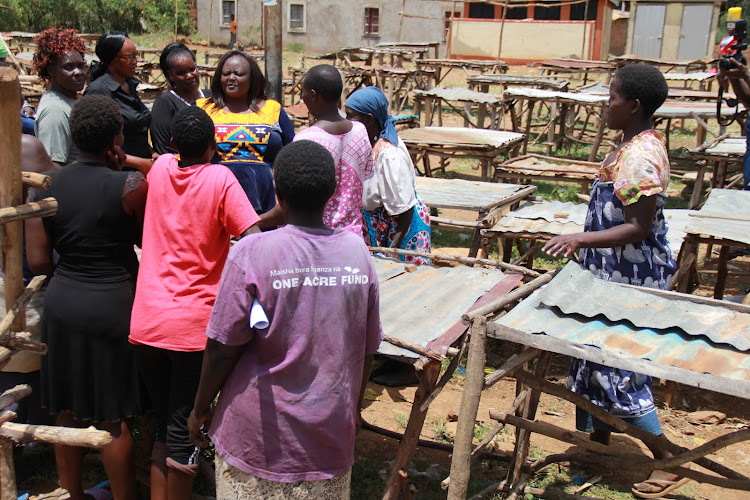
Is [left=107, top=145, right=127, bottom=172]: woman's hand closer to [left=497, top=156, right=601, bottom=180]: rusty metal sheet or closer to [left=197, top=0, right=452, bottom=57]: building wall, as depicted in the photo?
[left=497, top=156, right=601, bottom=180]: rusty metal sheet

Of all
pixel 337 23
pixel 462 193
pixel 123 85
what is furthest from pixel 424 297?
pixel 337 23

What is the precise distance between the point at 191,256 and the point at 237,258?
24.7 inches

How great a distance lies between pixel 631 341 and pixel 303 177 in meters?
1.21

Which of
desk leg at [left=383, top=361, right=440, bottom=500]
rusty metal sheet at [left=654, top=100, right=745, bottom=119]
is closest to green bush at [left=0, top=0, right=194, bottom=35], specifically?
rusty metal sheet at [left=654, top=100, right=745, bottom=119]

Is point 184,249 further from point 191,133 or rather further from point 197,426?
point 197,426

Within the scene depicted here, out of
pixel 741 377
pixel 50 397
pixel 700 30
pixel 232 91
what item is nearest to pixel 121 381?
pixel 50 397

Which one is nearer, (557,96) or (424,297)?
(424,297)

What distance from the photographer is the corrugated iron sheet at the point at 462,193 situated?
5150mm

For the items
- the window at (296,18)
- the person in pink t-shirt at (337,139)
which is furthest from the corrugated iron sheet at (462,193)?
the window at (296,18)

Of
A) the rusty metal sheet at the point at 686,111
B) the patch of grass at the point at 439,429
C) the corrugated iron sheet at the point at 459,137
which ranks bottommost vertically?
the patch of grass at the point at 439,429

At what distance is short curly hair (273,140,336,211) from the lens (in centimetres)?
198

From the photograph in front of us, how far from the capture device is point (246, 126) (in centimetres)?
355

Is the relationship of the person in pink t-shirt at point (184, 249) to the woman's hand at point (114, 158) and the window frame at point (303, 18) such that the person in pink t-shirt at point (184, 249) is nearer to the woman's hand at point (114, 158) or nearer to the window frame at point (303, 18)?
the woman's hand at point (114, 158)

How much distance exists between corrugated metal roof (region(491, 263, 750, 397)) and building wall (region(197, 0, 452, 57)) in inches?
1022
